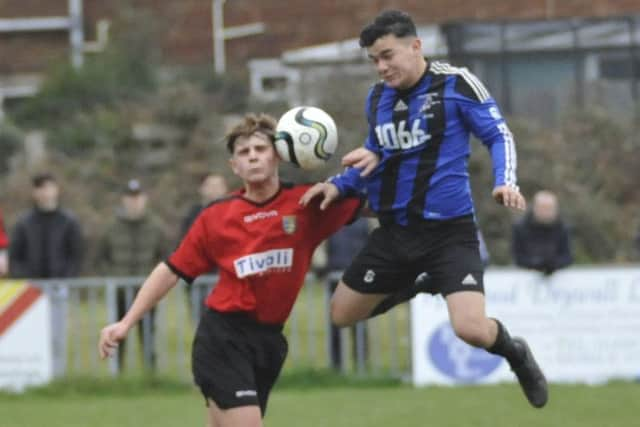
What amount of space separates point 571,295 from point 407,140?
5.39 meters

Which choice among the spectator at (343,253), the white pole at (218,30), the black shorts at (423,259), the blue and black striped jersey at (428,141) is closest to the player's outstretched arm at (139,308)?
the blue and black striped jersey at (428,141)

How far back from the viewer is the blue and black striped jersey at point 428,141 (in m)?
8.05

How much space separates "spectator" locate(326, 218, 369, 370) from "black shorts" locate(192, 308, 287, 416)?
5.62m

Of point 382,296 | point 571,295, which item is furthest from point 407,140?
point 571,295

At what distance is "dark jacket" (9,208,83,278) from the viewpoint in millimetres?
13523

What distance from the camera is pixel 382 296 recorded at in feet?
27.7

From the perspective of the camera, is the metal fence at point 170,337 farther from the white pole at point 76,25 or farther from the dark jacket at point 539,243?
the white pole at point 76,25

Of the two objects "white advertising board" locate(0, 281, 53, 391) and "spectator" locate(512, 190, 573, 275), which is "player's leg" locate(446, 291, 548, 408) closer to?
A: "spectator" locate(512, 190, 573, 275)

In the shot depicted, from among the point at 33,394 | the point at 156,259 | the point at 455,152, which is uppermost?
the point at 455,152

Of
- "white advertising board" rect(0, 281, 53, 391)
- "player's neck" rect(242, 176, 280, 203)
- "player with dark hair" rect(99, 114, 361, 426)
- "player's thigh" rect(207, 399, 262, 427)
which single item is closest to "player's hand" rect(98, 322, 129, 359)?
"player with dark hair" rect(99, 114, 361, 426)

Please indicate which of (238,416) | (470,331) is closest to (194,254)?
(238,416)

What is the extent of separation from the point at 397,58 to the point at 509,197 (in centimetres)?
96

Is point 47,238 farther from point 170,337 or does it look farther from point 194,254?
point 194,254

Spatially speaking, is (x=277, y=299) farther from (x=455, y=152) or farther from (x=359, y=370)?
(x=359, y=370)
